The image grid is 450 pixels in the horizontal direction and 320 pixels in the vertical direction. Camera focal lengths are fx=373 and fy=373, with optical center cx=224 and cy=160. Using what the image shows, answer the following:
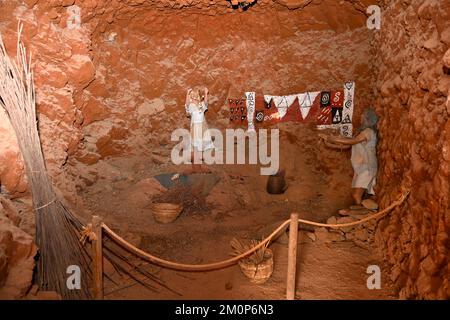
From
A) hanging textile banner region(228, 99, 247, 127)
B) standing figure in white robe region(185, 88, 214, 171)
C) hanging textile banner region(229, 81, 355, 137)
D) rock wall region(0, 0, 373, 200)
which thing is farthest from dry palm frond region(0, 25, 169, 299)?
hanging textile banner region(229, 81, 355, 137)

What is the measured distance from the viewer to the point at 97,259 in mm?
3730

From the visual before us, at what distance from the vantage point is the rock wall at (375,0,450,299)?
353 centimetres

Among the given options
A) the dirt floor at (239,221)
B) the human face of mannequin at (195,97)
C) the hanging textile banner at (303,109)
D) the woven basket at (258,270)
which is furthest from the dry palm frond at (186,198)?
the hanging textile banner at (303,109)

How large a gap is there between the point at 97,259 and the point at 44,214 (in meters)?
0.78

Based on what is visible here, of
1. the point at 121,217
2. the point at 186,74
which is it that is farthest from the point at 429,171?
the point at 186,74

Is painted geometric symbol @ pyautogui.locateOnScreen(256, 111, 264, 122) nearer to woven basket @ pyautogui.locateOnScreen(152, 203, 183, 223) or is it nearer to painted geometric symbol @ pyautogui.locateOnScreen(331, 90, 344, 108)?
painted geometric symbol @ pyautogui.locateOnScreen(331, 90, 344, 108)

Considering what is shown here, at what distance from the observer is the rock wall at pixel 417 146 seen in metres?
3.53

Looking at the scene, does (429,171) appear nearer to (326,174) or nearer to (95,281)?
(326,174)

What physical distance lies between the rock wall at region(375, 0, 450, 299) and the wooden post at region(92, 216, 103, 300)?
10.5 feet

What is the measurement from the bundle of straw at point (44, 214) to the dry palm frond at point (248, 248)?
1820 millimetres

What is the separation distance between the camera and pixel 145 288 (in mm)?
4352

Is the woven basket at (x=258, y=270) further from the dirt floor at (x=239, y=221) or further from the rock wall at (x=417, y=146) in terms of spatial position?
the rock wall at (x=417, y=146)

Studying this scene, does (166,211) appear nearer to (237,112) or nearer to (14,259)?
(14,259)
